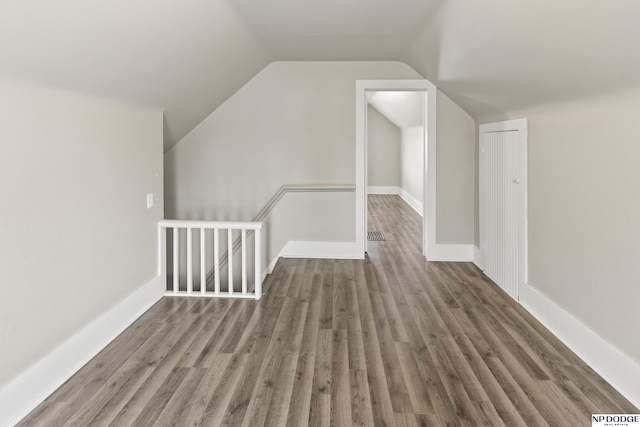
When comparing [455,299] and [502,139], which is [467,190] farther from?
[455,299]

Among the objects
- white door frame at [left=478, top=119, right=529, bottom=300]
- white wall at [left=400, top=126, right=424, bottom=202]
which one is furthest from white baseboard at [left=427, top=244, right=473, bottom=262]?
white wall at [left=400, top=126, right=424, bottom=202]

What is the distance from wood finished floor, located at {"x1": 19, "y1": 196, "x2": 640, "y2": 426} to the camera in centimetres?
198

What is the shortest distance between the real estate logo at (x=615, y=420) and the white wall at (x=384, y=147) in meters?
9.68

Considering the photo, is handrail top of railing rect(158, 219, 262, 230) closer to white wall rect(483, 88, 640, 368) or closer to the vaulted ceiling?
the vaulted ceiling

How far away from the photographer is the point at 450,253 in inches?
188

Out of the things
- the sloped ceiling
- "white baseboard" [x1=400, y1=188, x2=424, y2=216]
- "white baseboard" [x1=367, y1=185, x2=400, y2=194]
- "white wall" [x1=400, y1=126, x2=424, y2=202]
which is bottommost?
"white baseboard" [x1=400, y1=188, x2=424, y2=216]

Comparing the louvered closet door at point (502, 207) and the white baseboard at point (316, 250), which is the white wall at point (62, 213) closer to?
the white baseboard at point (316, 250)

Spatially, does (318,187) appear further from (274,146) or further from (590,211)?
(590,211)

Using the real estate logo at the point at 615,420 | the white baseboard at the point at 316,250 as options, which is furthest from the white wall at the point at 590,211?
the white baseboard at the point at 316,250

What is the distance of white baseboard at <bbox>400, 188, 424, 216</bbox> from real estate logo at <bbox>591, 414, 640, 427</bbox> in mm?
6215

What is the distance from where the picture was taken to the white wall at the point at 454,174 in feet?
15.4

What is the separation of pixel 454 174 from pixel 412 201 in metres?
4.49

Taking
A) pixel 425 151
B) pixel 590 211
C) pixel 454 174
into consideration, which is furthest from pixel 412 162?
pixel 590 211

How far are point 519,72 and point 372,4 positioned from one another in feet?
3.62
